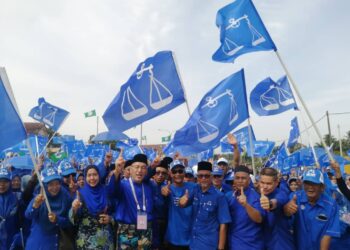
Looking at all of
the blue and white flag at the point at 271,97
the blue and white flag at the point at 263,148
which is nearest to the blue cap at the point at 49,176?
the blue and white flag at the point at 271,97

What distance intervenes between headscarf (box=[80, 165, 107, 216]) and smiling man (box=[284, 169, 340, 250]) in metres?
2.17

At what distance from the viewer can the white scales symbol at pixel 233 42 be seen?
5.33 m

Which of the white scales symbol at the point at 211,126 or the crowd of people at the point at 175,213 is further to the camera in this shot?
the white scales symbol at the point at 211,126

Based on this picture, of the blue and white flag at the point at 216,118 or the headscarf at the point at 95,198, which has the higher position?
the blue and white flag at the point at 216,118

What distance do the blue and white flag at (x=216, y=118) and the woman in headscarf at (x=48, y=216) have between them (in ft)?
7.04

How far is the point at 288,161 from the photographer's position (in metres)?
10.9

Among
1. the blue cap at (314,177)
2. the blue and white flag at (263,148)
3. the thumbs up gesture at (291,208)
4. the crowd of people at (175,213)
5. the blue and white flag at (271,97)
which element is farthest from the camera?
the blue and white flag at (263,148)

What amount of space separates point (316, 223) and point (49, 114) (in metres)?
10.1

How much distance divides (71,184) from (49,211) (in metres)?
1.83

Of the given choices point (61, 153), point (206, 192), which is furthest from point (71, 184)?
point (61, 153)

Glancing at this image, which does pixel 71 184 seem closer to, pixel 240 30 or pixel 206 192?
pixel 206 192

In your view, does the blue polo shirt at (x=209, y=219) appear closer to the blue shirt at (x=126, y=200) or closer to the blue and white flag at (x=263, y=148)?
the blue shirt at (x=126, y=200)

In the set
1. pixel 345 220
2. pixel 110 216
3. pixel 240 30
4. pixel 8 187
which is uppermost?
pixel 240 30

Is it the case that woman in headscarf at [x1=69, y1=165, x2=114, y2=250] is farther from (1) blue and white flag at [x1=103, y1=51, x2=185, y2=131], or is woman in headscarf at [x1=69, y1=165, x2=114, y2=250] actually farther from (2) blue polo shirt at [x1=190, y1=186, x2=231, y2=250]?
(1) blue and white flag at [x1=103, y1=51, x2=185, y2=131]
